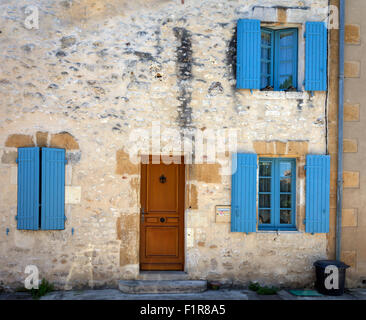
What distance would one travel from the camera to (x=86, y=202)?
527cm

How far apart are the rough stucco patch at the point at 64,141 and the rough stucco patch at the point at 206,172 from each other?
1934 millimetres

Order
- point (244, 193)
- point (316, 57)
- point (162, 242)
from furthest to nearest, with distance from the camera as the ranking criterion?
1. point (162, 242)
2. point (316, 57)
3. point (244, 193)

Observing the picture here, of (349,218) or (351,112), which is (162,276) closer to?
(349,218)

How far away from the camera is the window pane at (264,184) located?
566cm

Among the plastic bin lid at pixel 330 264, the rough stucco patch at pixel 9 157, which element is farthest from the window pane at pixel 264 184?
the rough stucco patch at pixel 9 157

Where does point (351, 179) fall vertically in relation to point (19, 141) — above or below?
below

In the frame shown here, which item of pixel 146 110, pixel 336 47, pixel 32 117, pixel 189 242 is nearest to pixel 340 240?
pixel 189 242

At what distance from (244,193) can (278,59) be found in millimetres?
2406

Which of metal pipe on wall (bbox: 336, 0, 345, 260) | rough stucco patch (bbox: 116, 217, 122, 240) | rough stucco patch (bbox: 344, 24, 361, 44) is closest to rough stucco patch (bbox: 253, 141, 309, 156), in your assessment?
metal pipe on wall (bbox: 336, 0, 345, 260)

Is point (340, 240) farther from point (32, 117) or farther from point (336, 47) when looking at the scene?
point (32, 117)

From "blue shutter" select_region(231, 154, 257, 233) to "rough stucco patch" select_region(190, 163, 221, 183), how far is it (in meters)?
0.28

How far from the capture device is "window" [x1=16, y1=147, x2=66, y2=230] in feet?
Result: 16.9

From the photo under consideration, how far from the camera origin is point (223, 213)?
5387 millimetres

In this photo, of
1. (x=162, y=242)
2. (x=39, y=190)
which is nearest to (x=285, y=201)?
(x=162, y=242)
